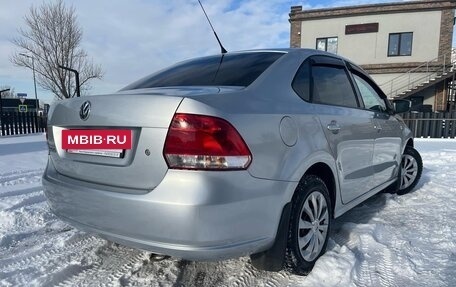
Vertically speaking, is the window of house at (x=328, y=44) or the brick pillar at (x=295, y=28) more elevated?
the brick pillar at (x=295, y=28)

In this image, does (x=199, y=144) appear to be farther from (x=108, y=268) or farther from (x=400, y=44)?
(x=400, y=44)

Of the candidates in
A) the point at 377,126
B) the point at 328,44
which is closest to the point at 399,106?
the point at 377,126

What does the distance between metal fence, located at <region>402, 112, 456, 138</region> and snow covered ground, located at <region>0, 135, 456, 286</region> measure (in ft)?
38.8

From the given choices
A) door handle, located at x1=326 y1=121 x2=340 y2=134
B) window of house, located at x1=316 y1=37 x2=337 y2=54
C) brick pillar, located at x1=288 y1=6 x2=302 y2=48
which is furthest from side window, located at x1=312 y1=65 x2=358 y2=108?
brick pillar, located at x1=288 y1=6 x2=302 y2=48

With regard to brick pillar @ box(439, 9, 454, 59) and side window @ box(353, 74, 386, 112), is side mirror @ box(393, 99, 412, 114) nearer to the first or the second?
side window @ box(353, 74, 386, 112)

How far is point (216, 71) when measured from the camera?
272cm

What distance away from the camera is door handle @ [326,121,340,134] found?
8.91 ft

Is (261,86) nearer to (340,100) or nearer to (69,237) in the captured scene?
(340,100)

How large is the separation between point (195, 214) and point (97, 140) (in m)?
0.80

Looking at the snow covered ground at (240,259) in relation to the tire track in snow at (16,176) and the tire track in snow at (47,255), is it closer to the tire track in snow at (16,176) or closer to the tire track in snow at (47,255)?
the tire track in snow at (47,255)

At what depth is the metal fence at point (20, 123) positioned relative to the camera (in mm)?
14374

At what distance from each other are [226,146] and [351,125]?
1.60m

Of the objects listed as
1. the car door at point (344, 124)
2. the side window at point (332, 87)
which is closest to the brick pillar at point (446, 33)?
the car door at point (344, 124)

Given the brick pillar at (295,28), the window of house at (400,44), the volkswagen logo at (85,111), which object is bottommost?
the volkswagen logo at (85,111)
